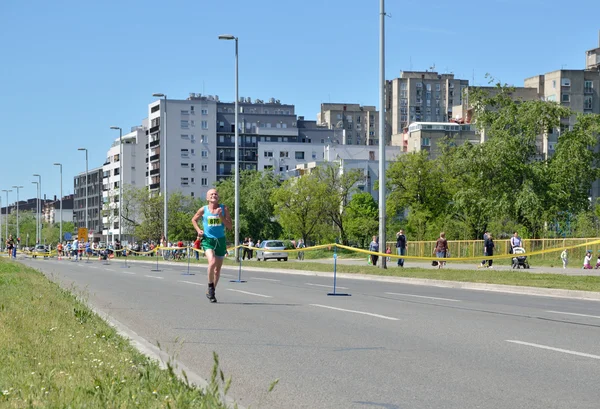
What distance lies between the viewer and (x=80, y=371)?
23.6ft

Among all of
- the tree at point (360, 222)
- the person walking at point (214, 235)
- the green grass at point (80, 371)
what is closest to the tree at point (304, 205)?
the tree at point (360, 222)

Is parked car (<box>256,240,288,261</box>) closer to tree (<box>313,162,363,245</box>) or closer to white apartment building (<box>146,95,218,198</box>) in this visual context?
tree (<box>313,162,363,245</box>)

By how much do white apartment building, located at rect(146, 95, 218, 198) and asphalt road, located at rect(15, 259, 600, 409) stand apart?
15508cm

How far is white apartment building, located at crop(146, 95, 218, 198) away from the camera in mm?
172750

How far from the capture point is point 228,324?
43.6 feet

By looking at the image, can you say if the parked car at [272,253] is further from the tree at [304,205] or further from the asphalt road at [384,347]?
the asphalt road at [384,347]

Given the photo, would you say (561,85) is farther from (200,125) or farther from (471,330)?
(471,330)

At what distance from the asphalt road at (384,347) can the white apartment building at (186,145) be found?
15508cm

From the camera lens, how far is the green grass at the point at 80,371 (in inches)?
228

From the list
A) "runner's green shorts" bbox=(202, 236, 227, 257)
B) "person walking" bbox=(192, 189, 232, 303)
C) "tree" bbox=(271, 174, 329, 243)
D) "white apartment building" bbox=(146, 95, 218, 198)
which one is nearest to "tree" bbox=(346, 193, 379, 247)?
"tree" bbox=(271, 174, 329, 243)

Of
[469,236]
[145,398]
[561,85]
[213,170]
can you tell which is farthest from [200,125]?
[145,398]

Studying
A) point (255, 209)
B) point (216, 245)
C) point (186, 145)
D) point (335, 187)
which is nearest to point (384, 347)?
point (216, 245)

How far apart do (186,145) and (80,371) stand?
16842cm

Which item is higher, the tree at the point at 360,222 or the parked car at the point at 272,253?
the tree at the point at 360,222
